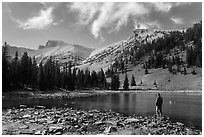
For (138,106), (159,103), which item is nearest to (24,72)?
(138,106)

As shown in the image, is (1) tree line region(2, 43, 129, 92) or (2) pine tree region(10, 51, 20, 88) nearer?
(1) tree line region(2, 43, 129, 92)

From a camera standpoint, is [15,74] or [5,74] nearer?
[5,74]

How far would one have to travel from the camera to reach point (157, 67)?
195000 mm

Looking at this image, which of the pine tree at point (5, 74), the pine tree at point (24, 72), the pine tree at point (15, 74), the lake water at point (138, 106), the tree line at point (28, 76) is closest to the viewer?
the lake water at point (138, 106)

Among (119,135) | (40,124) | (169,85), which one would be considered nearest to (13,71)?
(40,124)

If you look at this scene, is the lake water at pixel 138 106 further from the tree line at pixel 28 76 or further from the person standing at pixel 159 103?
the tree line at pixel 28 76

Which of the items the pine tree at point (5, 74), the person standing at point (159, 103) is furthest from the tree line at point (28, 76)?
the person standing at point (159, 103)

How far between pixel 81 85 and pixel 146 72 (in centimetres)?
8175

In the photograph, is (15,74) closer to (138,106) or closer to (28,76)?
(28,76)

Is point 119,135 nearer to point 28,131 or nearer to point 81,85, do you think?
point 28,131

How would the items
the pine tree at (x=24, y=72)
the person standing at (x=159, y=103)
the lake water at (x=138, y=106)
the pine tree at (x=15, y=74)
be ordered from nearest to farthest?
the person standing at (x=159, y=103) → the lake water at (x=138, y=106) → the pine tree at (x=15, y=74) → the pine tree at (x=24, y=72)

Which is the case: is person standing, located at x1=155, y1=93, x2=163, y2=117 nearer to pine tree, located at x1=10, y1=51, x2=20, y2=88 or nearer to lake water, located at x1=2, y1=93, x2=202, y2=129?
lake water, located at x1=2, y1=93, x2=202, y2=129

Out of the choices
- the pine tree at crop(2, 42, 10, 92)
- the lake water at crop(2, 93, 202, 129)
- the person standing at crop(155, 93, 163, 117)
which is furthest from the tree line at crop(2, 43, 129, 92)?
the person standing at crop(155, 93, 163, 117)

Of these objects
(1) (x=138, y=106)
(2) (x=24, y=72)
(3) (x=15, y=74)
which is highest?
(2) (x=24, y=72)
